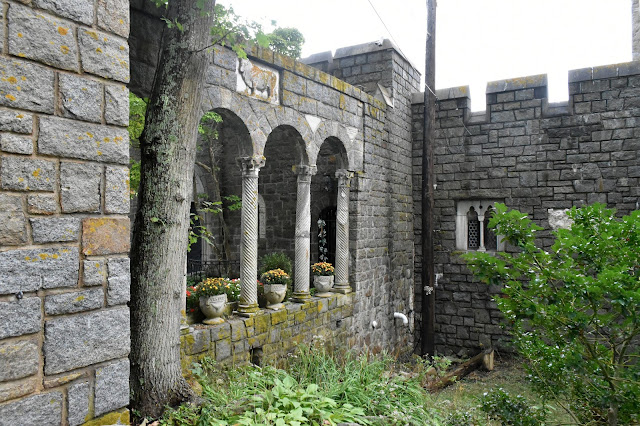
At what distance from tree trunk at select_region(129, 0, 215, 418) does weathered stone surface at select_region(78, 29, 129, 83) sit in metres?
0.95

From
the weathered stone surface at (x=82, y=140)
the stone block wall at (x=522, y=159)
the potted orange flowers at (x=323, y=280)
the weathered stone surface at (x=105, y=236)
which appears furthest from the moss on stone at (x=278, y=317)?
the stone block wall at (x=522, y=159)

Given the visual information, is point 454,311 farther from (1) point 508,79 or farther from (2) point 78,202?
(2) point 78,202

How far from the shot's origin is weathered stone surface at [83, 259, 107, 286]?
90.6 inches

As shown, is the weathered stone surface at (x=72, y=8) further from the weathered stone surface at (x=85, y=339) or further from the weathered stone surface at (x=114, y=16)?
the weathered stone surface at (x=85, y=339)

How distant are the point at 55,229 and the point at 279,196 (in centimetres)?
796

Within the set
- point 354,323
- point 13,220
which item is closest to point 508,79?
point 354,323

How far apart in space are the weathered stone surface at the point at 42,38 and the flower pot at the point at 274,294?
13.7 ft

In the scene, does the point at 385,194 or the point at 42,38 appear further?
the point at 385,194

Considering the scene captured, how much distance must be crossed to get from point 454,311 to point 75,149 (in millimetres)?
8463

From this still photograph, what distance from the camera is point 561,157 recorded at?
8.70 meters

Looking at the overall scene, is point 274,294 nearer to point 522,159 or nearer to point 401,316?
point 401,316

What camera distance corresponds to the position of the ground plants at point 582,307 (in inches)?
148

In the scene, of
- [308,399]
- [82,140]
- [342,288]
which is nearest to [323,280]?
[342,288]

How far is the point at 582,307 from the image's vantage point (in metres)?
4.22
